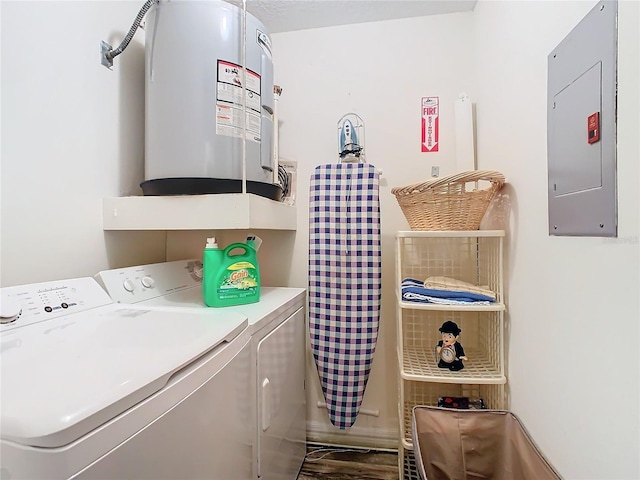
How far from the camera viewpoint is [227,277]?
4.08 feet

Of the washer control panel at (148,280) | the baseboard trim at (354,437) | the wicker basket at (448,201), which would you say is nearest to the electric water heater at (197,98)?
the washer control panel at (148,280)

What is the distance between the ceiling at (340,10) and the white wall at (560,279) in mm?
284

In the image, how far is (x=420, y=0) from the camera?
1.64 m

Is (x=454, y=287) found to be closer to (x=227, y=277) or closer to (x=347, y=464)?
(x=227, y=277)

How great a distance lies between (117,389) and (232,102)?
1.08m

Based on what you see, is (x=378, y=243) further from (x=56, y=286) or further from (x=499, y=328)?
(x=56, y=286)

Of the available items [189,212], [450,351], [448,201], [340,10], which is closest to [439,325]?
[450,351]

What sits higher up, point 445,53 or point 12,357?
point 445,53

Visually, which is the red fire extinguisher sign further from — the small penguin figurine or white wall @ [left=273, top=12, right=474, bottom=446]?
the small penguin figurine

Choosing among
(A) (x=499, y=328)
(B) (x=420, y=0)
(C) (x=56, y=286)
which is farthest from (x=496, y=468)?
(B) (x=420, y=0)

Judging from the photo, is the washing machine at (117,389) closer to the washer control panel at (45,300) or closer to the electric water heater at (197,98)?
the washer control panel at (45,300)

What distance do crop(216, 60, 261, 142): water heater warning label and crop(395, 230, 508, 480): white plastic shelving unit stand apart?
2.65 ft

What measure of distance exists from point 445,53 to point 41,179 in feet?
6.25

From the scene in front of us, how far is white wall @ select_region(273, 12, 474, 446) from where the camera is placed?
5.71 ft
